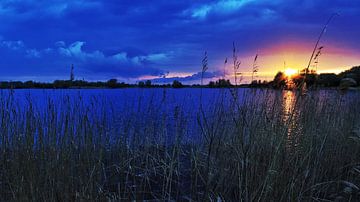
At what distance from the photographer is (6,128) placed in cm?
396

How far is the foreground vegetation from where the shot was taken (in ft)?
10.5

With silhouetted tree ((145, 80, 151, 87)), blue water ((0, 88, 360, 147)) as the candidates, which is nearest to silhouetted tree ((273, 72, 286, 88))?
blue water ((0, 88, 360, 147))

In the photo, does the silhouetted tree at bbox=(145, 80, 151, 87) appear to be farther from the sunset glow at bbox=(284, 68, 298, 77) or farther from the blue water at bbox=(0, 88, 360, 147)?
the sunset glow at bbox=(284, 68, 298, 77)

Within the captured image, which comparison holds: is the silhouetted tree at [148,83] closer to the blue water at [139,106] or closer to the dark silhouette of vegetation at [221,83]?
the blue water at [139,106]

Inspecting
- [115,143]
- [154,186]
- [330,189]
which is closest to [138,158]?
[115,143]

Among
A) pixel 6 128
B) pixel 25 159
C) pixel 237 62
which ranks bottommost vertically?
pixel 25 159

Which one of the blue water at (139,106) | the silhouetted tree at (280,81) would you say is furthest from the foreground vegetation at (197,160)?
the silhouetted tree at (280,81)

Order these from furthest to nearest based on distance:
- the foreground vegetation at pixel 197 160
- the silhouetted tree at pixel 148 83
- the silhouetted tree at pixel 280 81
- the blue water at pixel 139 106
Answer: the silhouetted tree at pixel 148 83 < the silhouetted tree at pixel 280 81 < the blue water at pixel 139 106 < the foreground vegetation at pixel 197 160

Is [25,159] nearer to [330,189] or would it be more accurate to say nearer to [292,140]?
[292,140]

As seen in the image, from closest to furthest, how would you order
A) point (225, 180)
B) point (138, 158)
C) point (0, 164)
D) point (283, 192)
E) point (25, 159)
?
point (283, 192), point (25, 159), point (225, 180), point (0, 164), point (138, 158)

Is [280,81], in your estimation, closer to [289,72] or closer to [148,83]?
[289,72]

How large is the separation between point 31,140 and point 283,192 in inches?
115

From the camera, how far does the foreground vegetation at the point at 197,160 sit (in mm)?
A: 3195

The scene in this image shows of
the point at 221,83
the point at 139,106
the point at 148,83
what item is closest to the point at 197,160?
the point at 221,83
